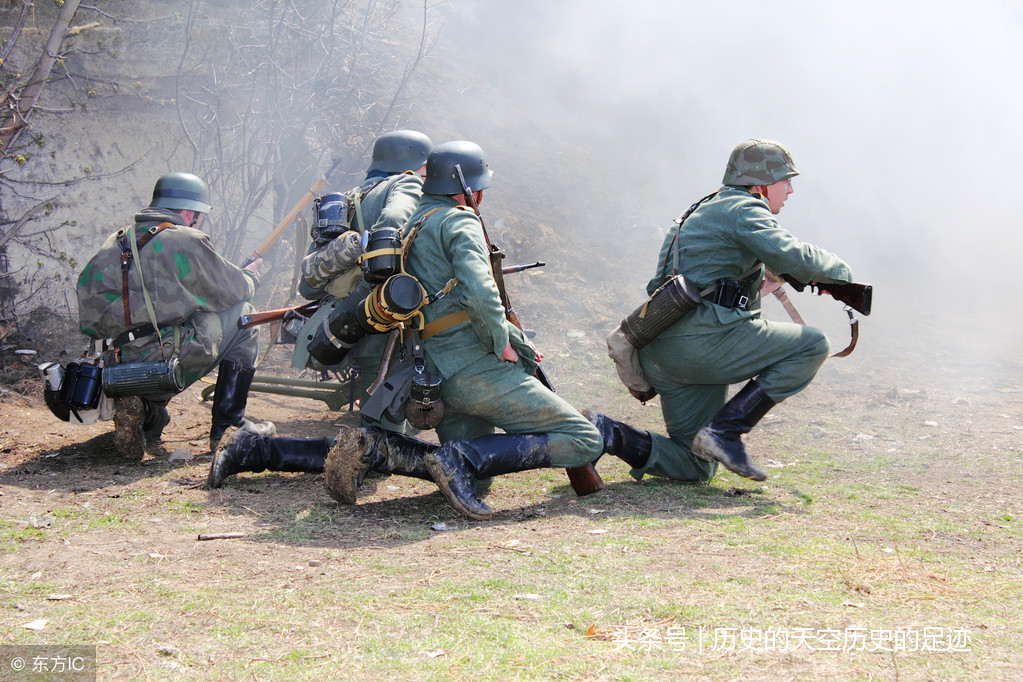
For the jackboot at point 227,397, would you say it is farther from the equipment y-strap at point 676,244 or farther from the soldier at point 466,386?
the equipment y-strap at point 676,244

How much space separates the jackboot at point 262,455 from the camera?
440cm

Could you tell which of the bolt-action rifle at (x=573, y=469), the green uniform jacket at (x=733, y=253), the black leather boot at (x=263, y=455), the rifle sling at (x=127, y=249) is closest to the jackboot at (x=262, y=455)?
the black leather boot at (x=263, y=455)

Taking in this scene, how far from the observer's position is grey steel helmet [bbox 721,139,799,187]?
4.42m

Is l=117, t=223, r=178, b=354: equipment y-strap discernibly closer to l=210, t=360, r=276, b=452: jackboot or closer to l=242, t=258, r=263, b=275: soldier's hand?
l=210, t=360, r=276, b=452: jackboot

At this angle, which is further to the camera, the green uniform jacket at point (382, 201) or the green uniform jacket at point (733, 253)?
the green uniform jacket at point (382, 201)

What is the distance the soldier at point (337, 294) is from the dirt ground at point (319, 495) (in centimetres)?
15

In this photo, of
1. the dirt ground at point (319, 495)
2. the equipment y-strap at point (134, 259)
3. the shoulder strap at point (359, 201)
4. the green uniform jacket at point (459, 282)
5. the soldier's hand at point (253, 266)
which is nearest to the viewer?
the dirt ground at point (319, 495)

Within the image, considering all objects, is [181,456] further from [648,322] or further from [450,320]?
[648,322]

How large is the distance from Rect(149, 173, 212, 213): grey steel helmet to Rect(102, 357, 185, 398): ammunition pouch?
39.1 inches

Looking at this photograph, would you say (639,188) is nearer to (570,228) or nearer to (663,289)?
(570,228)

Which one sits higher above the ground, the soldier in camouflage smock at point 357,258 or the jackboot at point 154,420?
the soldier in camouflage smock at point 357,258

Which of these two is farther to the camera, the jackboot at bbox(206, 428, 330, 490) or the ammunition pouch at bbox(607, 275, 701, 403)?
the jackboot at bbox(206, 428, 330, 490)

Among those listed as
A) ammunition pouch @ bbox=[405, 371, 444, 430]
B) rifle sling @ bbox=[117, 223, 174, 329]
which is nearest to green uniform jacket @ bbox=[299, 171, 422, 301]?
ammunition pouch @ bbox=[405, 371, 444, 430]

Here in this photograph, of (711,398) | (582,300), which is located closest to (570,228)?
(582,300)
